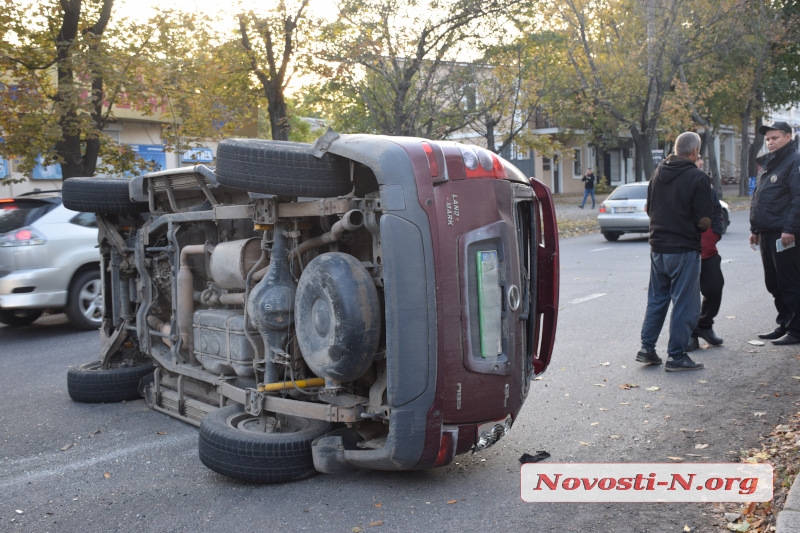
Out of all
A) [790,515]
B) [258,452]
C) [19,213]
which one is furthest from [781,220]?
[19,213]

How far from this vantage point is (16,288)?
30.4 feet

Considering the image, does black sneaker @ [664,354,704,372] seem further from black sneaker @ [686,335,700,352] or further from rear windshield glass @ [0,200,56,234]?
rear windshield glass @ [0,200,56,234]

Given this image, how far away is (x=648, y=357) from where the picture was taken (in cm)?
699

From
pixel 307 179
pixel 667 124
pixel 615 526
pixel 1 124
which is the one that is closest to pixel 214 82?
pixel 1 124

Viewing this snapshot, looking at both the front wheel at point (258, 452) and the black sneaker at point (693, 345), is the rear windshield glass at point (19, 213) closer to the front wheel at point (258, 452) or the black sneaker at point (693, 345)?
the front wheel at point (258, 452)

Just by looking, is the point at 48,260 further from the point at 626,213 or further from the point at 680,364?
the point at 626,213

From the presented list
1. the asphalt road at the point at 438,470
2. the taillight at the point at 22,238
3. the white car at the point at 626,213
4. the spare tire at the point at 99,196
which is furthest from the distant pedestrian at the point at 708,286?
the white car at the point at 626,213

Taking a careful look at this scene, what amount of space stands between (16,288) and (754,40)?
32115mm

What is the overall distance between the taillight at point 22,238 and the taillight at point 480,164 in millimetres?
6814

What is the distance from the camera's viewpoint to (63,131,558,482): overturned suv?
3.99 meters

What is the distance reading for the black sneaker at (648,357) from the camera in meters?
6.98

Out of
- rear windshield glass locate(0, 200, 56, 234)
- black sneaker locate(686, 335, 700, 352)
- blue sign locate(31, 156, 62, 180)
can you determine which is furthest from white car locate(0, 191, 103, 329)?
blue sign locate(31, 156, 62, 180)

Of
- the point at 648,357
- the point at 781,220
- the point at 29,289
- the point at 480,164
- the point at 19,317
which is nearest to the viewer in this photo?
the point at 480,164

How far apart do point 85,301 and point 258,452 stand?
630cm
